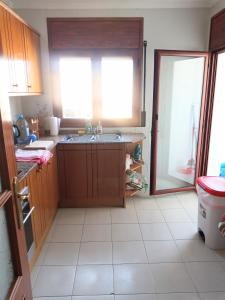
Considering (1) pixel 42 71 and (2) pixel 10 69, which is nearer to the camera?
Answer: (2) pixel 10 69

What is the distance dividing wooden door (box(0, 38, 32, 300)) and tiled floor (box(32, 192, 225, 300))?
2.54 ft

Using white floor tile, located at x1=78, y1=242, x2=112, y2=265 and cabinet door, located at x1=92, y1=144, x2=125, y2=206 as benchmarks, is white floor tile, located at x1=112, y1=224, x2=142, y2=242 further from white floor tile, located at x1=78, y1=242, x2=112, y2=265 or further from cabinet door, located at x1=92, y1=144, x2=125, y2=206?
cabinet door, located at x1=92, y1=144, x2=125, y2=206

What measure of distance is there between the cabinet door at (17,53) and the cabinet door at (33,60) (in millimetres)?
116

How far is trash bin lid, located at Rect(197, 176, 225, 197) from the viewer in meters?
2.05

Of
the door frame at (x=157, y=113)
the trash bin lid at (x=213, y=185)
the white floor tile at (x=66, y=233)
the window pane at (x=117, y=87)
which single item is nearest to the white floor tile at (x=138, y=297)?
the white floor tile at (x=66, y=233)

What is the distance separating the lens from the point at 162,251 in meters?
2.18

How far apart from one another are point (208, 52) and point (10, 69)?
93.5 inches

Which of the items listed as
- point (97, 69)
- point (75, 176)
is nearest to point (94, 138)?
point (75, 176)

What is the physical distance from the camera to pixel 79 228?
256 cm

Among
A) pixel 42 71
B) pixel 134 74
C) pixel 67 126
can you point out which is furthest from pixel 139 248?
pixel 42 71

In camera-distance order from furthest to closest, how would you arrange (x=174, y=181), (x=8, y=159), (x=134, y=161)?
1. (x=174, y=181)
2. (x=134, y=161)
3. (x=8, y=159)

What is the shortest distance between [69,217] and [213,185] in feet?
Answer: 5.42

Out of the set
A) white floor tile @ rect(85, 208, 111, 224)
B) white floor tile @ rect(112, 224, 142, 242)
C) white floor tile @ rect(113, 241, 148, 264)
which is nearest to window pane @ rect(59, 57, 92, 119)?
white floor tile @ rect(85, 208, 111, 224)

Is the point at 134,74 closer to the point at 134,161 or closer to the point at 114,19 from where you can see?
the point at 114,19
